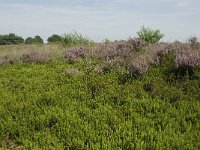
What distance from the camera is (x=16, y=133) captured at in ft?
26.8

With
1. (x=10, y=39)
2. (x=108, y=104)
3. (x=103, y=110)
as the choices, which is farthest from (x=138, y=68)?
(x=10, y=39)

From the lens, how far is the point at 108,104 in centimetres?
900

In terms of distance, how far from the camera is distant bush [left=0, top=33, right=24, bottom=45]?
150ft

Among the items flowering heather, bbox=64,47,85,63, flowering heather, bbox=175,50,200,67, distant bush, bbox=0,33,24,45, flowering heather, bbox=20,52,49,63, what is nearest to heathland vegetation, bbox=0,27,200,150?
flowering heather, bbox=175,50,200,67

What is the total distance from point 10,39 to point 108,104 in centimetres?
3934

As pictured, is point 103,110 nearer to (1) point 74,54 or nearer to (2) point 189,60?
(2) point 189,60

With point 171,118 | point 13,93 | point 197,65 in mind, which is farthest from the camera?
point 13,93

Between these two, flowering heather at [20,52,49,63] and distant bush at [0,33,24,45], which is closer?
flowering heather at [20,52,49,63]

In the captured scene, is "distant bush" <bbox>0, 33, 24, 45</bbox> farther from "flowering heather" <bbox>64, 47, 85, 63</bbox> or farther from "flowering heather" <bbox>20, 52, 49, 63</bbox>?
"flowering heather" <bbox>64, 47, 85, 63</bbox>

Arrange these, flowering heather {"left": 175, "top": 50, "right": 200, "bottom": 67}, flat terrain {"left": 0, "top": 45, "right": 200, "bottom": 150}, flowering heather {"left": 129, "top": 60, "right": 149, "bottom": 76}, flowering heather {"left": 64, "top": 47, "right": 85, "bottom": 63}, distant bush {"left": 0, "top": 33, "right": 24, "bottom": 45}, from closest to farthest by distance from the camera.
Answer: flat terrain {"left": 0, "top": 45, "right": 200, "bottom": 150} < flowering heather {"left": 175, "top": 50, "right": 200, "bottom": 67} < flowering heather {"left": 129, "top": 60, "right": 149, "bottom": 76} < flowering heather {"left": 64, "top": 47, "right": 85, "bottom": 63} < distant bush {"left": 0, "top": 33, "right": 24, "bottom": 45}

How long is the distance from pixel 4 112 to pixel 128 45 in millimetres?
6278

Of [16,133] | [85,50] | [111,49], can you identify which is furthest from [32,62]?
[16,133]

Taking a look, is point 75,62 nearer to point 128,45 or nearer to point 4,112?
point 128,45

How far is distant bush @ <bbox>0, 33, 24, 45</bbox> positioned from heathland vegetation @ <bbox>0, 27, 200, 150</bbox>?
1329 inches
